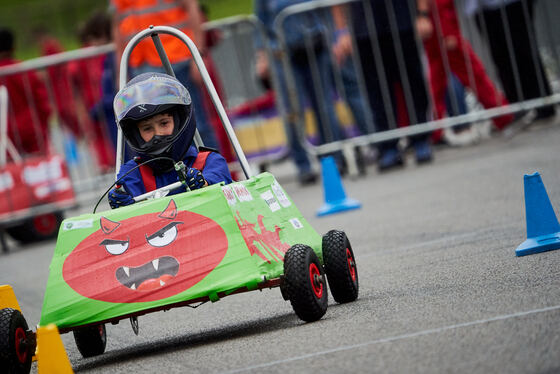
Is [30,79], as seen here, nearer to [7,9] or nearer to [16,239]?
[16,239]

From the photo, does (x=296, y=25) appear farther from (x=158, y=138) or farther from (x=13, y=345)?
(x=13, y=345)

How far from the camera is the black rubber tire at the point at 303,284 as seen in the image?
4988 millimetres

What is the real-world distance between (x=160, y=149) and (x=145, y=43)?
531 centimetres

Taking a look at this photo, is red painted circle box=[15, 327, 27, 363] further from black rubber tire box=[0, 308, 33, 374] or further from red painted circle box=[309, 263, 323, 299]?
red painted circle box=[309, 263, 323, 299]

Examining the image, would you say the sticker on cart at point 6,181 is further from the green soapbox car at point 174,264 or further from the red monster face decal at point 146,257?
the red monster face decal at point 146,257

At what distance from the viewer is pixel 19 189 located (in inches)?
508

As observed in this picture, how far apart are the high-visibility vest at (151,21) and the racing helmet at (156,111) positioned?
4998 mm

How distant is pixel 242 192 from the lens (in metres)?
5.55

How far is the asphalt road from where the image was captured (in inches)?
162

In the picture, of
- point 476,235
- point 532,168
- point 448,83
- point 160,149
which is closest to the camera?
point 160,149

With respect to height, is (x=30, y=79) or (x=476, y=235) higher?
(x=30, y=79)

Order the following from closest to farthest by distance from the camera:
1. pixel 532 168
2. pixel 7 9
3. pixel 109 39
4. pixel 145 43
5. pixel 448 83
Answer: pixel 532 168 < pixel 145 43 < pixel 448 83 < pixel 109 39 < pixel 7 9

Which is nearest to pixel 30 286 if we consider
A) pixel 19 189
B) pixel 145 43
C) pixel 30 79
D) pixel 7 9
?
pixel 145 43

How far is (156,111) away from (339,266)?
1273 millimetres
